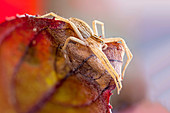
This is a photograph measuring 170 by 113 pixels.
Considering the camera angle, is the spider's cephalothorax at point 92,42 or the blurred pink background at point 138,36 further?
the blurred pink background at point 138,36

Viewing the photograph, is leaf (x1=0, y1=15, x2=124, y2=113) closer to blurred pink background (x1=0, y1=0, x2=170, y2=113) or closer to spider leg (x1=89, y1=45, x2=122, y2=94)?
spider leg (x1=89, y1=45, x2=122, y2=94)

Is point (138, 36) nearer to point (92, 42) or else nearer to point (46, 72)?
point (92, 42)

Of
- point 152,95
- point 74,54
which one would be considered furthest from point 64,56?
point 152,95

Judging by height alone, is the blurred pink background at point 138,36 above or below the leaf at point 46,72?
below

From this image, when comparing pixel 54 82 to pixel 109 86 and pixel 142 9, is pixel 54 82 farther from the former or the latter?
pixel 142 9

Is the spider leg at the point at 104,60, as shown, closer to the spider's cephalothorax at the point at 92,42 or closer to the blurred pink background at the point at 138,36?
the spider's cephalothorax at the point at 92,42

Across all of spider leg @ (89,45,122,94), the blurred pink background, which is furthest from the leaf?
the blurred pink background

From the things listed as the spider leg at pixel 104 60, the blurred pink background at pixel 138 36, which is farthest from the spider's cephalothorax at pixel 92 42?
the blurred pink background at pixel 138 36

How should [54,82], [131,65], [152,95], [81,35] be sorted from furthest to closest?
1. [131,65]
2. [152,95]
3. [81,35]
4. [54,82]
